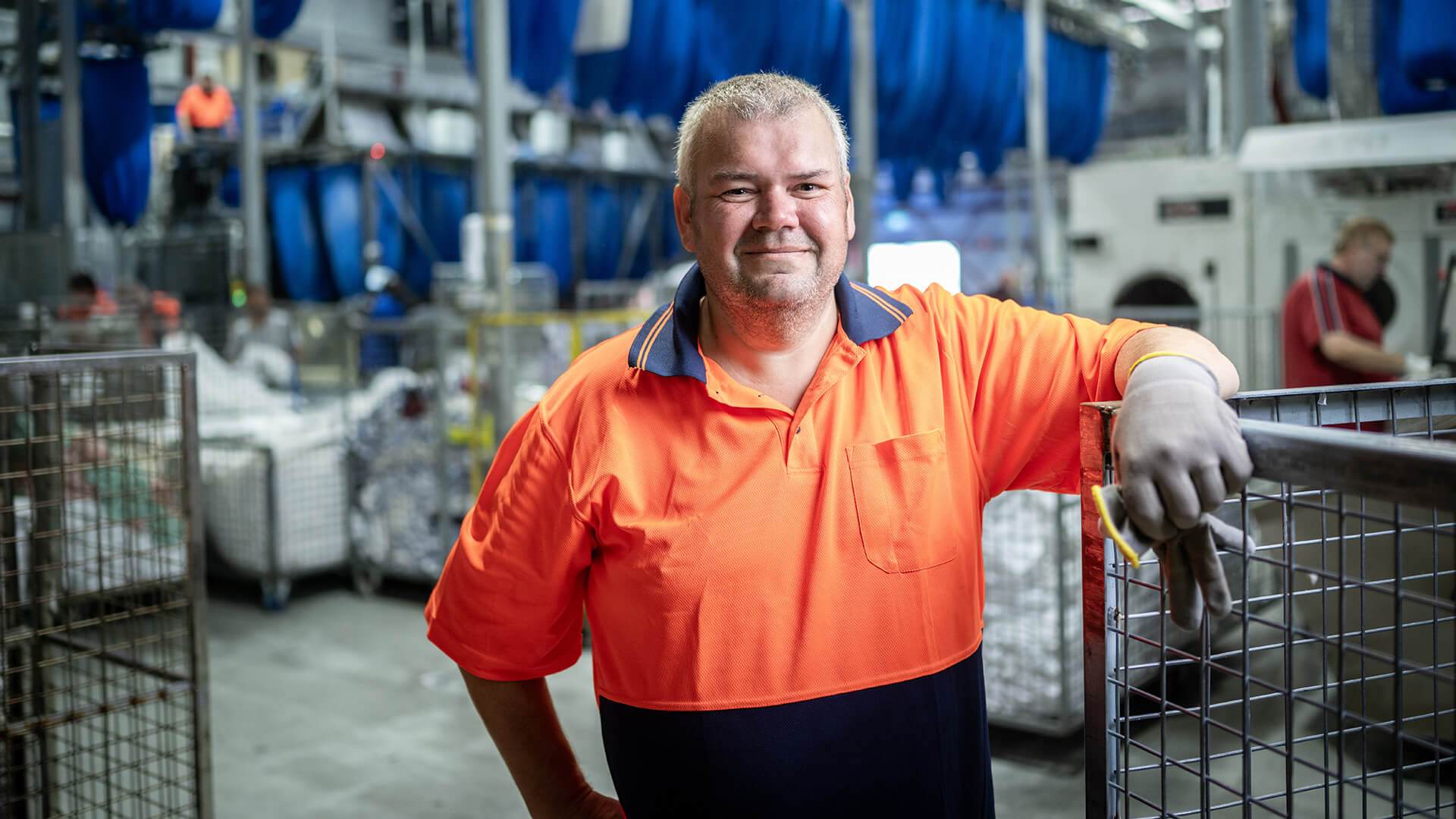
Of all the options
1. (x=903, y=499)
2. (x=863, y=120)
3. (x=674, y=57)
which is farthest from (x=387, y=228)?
(x=903, y=499)

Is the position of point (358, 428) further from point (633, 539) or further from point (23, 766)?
point (633, 539)

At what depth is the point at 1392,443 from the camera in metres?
0.88

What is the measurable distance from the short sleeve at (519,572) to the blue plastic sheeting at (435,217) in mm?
11233

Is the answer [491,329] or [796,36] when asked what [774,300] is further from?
[796,36]

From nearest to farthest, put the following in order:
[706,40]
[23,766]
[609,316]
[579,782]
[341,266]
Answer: [579,782] < [23,766] < [609,316] < [706,40] < [341,266]

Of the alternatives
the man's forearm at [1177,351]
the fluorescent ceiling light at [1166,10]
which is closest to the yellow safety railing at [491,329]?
the man's forearm at [1177,351]

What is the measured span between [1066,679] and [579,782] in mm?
2495

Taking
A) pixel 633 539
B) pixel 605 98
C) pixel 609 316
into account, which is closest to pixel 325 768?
pixel 609 316

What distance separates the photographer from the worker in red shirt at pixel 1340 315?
498 cm

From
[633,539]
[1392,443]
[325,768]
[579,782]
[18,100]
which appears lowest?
[325,768]

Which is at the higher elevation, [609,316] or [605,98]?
[605,98]

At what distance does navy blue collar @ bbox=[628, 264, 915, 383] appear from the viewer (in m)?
1.55

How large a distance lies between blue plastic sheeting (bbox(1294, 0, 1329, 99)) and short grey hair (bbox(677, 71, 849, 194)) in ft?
19.7

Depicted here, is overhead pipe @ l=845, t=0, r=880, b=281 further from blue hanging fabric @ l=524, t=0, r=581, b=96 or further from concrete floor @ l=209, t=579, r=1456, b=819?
concrete floor @ l=209, t=579, r=1456, b=819
